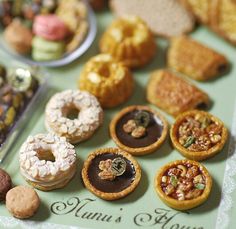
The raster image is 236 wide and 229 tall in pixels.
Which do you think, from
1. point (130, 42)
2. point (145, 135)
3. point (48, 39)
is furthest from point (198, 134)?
point (48, 39)

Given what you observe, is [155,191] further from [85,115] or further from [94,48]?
[94,48]

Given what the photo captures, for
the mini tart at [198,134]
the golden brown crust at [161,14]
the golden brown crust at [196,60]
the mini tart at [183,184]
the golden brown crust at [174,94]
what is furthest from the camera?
the golden brown crust at [161,14]

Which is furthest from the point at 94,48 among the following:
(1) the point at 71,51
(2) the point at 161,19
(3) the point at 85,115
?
(3) the point at 85,115

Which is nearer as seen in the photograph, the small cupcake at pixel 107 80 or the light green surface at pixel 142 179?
the light green surface at pixel 142 179

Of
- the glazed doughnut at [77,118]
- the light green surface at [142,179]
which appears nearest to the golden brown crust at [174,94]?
the light green surface at [142,179]

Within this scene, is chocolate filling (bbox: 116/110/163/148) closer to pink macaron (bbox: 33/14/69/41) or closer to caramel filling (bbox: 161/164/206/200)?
caramel filling (bbox: 161/164/206/200)

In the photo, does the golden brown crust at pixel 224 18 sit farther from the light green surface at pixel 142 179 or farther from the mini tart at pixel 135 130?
the mini tart at pixel 135 130
